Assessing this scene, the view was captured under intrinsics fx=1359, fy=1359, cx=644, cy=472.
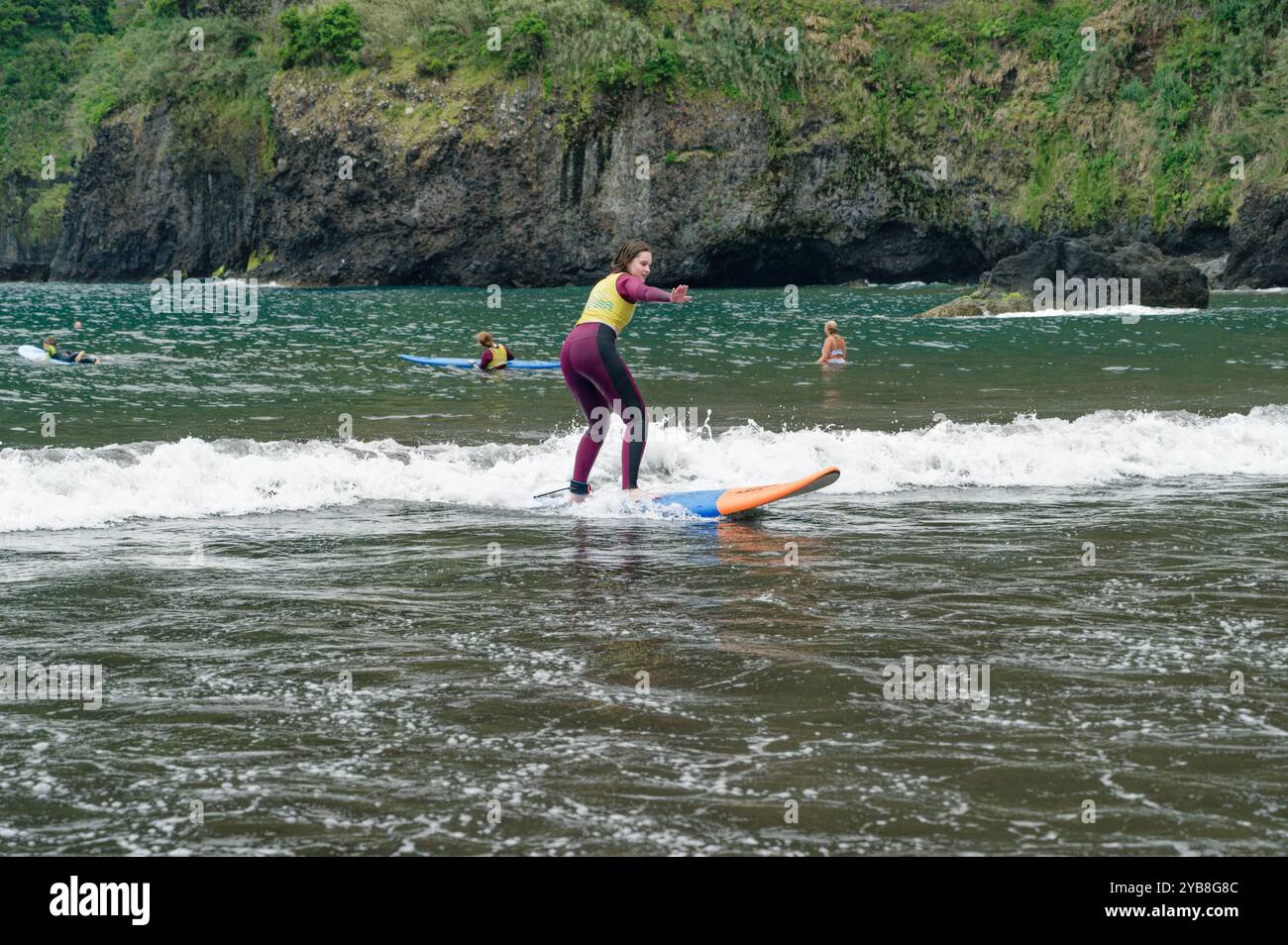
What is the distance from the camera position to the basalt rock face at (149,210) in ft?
252

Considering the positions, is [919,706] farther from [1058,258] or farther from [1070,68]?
[1070,68]

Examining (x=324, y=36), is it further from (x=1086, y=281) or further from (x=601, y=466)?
(x=601, y=466)

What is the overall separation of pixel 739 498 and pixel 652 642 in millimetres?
4221

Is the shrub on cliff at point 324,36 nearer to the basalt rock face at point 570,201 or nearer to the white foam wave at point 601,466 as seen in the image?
the basalt rock face at point 570,201

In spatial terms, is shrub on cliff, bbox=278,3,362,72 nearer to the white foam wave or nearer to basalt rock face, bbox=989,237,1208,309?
basalt rock face, bbox=989,237,1208,309

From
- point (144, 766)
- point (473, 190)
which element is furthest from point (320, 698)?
point (473, 190)

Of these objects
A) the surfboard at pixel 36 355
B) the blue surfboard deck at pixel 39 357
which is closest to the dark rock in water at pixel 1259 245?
the blue surfboard deck at pixel 39 357

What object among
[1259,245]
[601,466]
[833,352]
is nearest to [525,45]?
[1259,245]

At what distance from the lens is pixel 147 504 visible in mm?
10727

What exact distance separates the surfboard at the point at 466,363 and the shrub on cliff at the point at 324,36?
47423 millimetres

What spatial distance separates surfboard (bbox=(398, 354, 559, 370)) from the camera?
25.7m

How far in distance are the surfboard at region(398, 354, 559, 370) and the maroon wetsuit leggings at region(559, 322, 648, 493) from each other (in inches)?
569

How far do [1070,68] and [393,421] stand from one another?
56054 mm

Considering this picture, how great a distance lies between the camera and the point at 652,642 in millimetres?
6652
